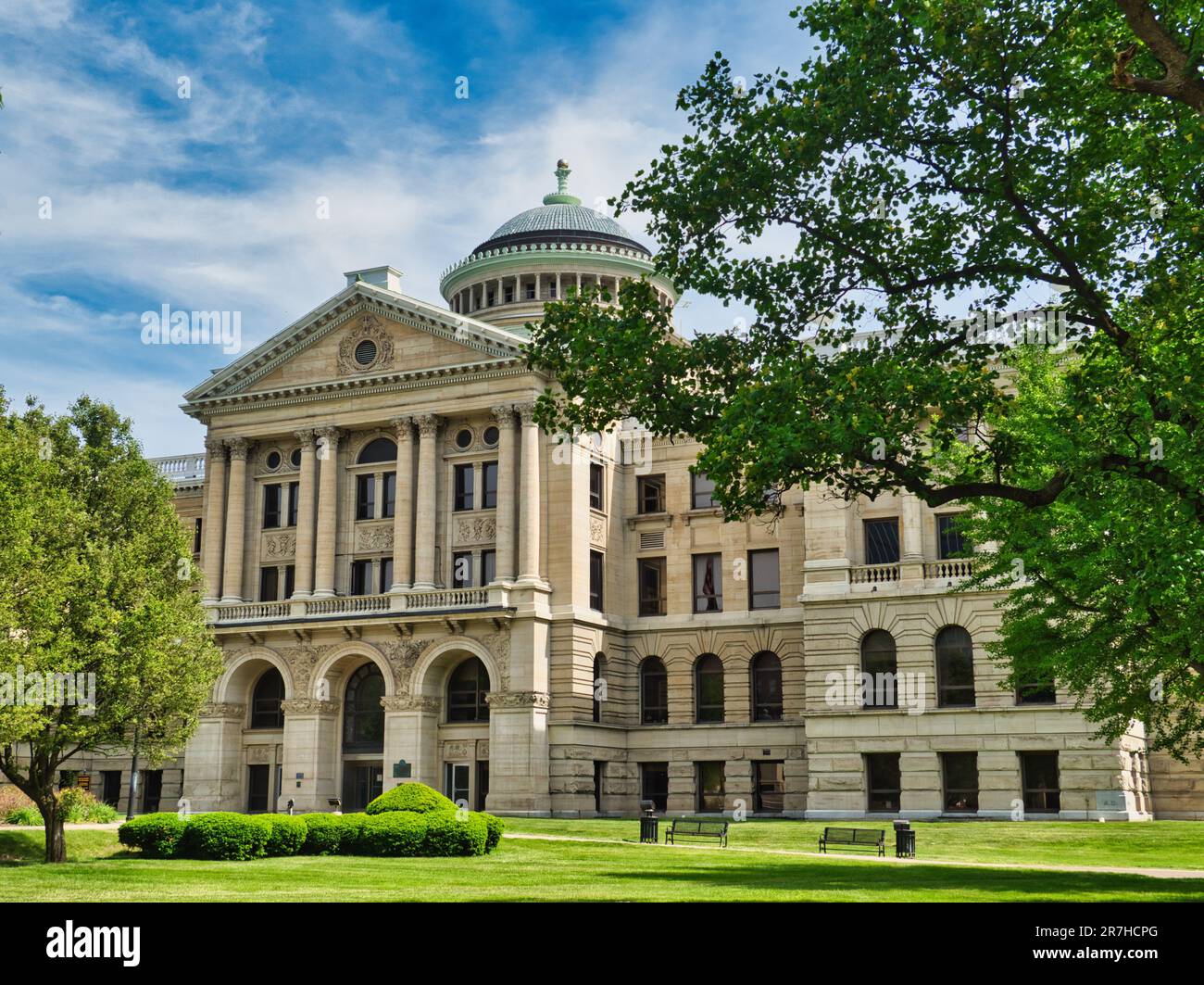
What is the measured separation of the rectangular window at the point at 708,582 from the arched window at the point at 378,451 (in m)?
14.9

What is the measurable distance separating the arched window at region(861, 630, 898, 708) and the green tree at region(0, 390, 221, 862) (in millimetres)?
27100

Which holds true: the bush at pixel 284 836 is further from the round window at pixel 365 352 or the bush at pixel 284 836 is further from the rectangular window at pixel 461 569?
the round window at pixel 365 352

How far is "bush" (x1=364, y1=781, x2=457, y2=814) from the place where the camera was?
3875 cm

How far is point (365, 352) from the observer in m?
64.7

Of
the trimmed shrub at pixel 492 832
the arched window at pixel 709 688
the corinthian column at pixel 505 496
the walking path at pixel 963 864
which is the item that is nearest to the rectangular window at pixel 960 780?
the arched window at pixel 709 688

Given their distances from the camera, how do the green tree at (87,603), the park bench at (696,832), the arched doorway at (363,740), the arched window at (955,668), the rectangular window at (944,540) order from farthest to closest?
the arched doorway at (363,740), the rectangular window at (944,540), the arched window at (955,668), the park bench at (696,832), the green tree at (87,603)

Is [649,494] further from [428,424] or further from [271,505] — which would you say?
[271,505]

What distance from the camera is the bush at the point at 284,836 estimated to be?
34656mm

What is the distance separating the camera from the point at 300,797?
6097 cm

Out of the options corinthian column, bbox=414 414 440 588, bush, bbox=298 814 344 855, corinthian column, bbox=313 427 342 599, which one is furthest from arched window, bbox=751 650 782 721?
bush, bbox=298 814 344 855

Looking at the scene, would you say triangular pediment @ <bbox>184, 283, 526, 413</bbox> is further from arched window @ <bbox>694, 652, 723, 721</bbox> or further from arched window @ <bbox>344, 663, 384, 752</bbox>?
arched window @ <bbox>694, 652, 723, 721</bbox>
